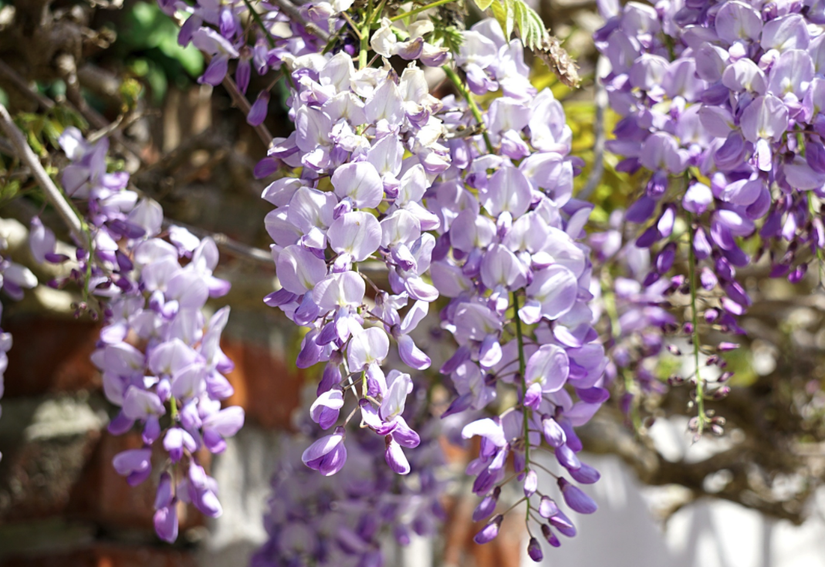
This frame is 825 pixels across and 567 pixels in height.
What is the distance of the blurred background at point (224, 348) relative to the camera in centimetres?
84

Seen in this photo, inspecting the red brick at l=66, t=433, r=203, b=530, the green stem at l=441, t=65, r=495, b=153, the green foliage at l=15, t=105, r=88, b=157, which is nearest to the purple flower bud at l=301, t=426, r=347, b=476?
the green stem at l=441, t=65, r=495, b=153

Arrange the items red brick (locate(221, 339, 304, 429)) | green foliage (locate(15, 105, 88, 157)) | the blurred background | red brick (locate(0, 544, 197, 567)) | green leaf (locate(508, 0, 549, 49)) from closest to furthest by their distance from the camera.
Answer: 1. green leaf (locate(508, 0, 549, 49))
2. green foliage (locate(15, 105, 88, 157))
3. the blurred background
4. red brick (locate(0, 544, 197, 567))
5. red brick (locate(221, 339, 304, 429))

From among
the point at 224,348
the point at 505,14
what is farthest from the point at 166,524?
the point at 224,348

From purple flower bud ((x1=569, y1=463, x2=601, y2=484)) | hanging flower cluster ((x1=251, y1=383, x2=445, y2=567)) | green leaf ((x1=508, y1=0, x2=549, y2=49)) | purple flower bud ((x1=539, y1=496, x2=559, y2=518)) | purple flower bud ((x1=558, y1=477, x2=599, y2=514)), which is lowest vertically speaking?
hanging flower cluster ((x1=251, y1=383, x2=445, y2=567))

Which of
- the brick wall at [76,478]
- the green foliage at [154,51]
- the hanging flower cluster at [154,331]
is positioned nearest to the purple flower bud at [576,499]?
the hanging flower cluster at [154,331]

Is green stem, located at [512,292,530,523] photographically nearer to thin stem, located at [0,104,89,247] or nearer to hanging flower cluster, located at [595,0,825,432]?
hanging flower cluster, located at [595,0,825,432]

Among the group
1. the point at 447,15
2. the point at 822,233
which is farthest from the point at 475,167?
the point at 822,233

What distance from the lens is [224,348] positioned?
1104mm

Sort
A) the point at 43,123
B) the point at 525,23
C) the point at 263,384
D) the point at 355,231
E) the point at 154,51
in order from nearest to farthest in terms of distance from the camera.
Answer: the point at 355,231 → the point at 525,23 → the point at 43,123 → the point at 154,51 → the point at 263,384

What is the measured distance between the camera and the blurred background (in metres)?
0.84

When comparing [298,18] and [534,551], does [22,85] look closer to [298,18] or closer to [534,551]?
[298,18]

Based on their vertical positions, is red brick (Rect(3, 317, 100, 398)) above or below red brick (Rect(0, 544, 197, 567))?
above

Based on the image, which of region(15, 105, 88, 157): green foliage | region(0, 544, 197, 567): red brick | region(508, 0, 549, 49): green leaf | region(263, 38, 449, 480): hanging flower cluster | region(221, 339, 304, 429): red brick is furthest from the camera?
region(221, 339, 304, 429): red brick

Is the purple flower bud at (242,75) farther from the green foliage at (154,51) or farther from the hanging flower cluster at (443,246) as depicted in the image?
the green foliage at (154,51)
